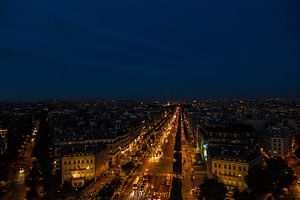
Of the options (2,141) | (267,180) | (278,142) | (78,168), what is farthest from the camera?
(2,141)

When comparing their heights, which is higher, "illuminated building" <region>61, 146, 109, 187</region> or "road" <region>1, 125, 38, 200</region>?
"illuminated building" <region>61, 146, 109, 187</region>

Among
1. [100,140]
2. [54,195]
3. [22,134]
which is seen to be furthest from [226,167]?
[22,134]

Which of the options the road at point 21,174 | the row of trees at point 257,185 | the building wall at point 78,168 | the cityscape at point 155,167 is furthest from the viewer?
the building wall at point 78,168

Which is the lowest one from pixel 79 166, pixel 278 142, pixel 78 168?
pixel 78 168

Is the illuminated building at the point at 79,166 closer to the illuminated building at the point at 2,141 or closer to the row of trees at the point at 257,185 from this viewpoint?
the row of trees at the point at 257,185

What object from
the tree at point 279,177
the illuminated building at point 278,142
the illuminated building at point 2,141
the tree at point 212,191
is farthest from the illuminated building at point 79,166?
the illuminated building at point 278,142

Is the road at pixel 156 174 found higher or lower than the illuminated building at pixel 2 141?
lower

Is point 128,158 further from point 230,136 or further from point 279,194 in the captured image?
point 279,194

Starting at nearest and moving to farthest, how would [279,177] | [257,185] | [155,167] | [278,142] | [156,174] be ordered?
[257,185], [279,177], [156,174], [155,167], [278,142]

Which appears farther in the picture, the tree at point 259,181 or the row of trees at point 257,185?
the tree at point 259,181

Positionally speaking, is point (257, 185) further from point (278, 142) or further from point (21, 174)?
point (21, 174)

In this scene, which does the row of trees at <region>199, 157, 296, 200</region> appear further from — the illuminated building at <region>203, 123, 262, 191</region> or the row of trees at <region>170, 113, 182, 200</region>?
the row of trees at <region>170, 113, 182, 200</region>

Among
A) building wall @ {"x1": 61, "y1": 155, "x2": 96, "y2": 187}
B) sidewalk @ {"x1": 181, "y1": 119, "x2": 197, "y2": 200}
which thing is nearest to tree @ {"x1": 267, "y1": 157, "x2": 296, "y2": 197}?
sidewalk @ {"x1": 181, "y1": 119, "x2": 197, "y2": 200}

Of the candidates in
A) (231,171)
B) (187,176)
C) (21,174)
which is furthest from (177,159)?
(21,174)
